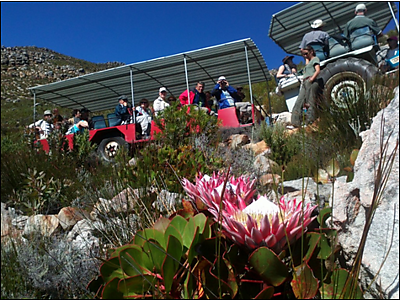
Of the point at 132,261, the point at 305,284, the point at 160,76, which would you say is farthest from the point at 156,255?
the point at 160,76

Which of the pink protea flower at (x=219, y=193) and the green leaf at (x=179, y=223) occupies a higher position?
the pink protea flower at (x=219, y=193)

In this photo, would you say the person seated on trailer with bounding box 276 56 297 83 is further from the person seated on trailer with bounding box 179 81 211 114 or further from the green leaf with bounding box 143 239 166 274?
the green leaf with bounding box 143 239 166 274

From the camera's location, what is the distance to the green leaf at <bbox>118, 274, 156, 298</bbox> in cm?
120

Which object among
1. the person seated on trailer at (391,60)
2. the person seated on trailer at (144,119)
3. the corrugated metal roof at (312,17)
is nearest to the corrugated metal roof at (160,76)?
the person seated on trailer at (144,119)

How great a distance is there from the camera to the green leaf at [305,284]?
1085mm

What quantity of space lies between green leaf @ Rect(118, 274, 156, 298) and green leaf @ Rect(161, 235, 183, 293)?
0.20 feet

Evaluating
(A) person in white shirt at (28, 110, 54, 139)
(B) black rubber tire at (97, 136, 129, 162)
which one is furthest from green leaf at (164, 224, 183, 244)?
(B) black rubber tire at (97, 136, 129, 162)

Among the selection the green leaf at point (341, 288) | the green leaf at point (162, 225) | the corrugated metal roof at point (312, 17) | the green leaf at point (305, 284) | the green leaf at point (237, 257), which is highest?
the corrugated metal roof at point (312, 17)

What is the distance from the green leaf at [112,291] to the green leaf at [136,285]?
2 cm

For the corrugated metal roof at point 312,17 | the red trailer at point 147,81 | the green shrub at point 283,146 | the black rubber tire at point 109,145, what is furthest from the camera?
the corrugated metal roof at point 312,17

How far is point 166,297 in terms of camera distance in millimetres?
1197

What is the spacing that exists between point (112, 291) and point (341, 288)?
2.57 ft

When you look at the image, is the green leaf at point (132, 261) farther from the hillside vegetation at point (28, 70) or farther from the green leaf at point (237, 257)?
the hillside vegetation at point (28, 70)

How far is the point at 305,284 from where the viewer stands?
3.60 feet
